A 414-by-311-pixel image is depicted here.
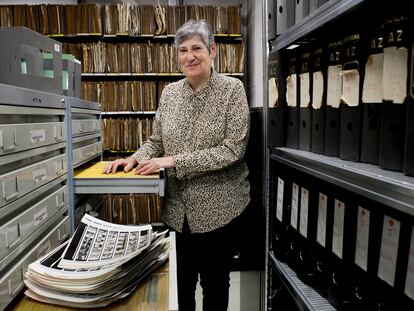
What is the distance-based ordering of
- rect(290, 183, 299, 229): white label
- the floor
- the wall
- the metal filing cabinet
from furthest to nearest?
1. the wall
2. the floor
3. rect(290, 183, 299, 229): white label
4. the metal filing cabinet

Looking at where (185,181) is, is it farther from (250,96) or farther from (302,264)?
(250,96)

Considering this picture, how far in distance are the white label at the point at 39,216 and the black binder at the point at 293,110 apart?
824 mm

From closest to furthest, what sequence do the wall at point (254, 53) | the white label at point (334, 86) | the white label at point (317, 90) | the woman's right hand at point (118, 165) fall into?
the white label at point (334, 86) → the white label at point (317, 90) → the woman's right hand at point (118, 165) → the wall at point (254, 53)

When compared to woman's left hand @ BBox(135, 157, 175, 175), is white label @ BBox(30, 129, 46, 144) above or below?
above

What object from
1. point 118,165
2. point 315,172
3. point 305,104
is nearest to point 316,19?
point 305,104

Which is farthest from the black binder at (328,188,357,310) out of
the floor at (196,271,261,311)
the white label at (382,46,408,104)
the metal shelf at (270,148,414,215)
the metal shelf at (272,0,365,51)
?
the floor at (196,271,261,311)

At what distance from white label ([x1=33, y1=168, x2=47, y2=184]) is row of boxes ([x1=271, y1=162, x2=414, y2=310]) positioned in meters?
→ 0.78

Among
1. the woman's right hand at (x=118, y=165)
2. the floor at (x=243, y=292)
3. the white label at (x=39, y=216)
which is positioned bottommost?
the floor at (x=243, y=292)

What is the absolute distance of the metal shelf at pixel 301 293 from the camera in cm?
113

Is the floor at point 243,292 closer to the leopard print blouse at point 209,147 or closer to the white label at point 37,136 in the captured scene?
the leopard print blouse at point 209,147

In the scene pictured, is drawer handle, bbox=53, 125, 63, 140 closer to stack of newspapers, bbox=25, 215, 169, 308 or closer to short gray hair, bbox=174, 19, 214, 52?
stack of newspapers, bbox=25, 215, 169, 308

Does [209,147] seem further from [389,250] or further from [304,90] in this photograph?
[389,250]

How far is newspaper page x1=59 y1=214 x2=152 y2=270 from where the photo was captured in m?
0.83

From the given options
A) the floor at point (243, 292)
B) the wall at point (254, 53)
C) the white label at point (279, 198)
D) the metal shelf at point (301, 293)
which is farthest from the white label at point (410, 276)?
the wall at point (254, 53)
